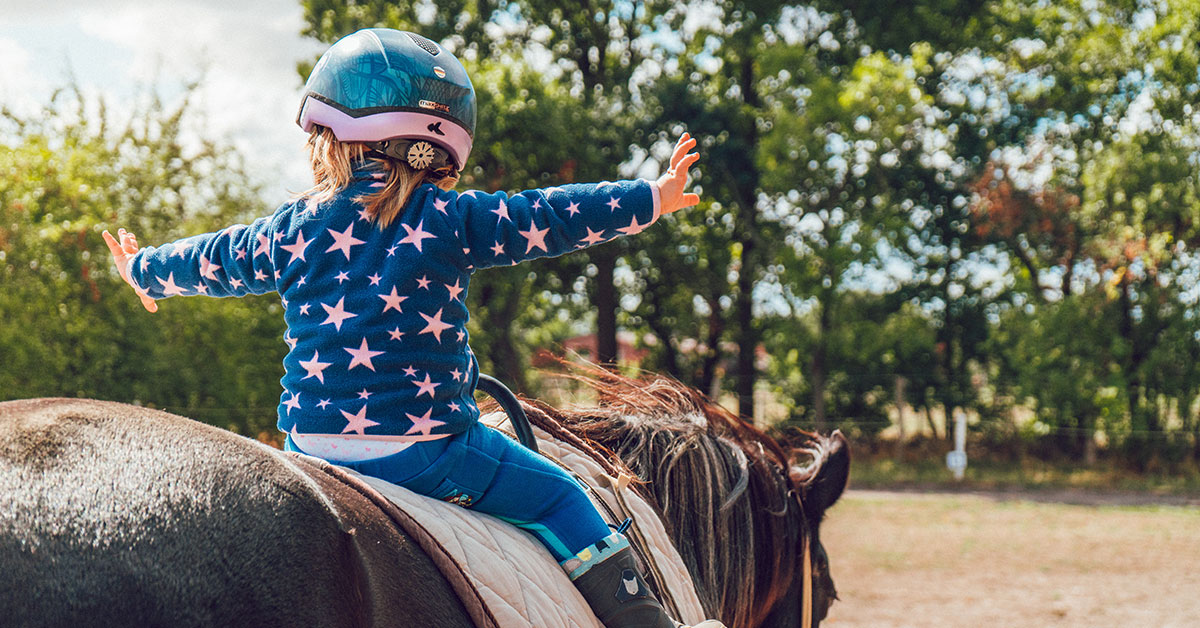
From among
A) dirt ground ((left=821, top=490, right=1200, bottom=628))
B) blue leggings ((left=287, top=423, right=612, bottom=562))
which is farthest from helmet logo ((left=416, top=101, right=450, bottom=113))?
dirt ground ((left=821, top=490, right=1200, bottom=628))

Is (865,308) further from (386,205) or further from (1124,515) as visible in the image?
(386,205)

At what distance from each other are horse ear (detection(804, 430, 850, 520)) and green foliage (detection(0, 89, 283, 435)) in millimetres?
10320

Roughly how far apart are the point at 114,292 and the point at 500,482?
1150 centimetres

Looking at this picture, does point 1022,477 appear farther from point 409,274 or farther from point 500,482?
point 409,274

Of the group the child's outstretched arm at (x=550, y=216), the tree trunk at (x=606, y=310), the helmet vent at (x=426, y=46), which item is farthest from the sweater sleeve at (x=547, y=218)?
the tree trunk at (x=606, y=310)

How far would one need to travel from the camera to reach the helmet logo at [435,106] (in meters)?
1.66

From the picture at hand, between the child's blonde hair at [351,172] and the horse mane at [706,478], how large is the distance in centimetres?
71

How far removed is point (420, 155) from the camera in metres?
1.66

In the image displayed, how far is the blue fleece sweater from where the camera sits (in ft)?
4.91

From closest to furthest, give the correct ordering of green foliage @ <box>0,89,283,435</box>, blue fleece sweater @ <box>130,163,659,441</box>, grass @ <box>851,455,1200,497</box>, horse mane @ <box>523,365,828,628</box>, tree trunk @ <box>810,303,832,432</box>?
blue fleece sweater @ <box>130,163,659,441</box>
horse mane @ <box>523,365,828,628</box>
green foliage @ <box>0,89,283,435</box>
grass @ <box>851,455,1200,497</box>
tree trunk @ <box>810,303,832,432</box>

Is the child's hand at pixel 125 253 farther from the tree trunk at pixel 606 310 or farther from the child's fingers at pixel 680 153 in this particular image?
the tree trunk at pixel 606 310

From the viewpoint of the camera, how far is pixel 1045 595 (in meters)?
7.53

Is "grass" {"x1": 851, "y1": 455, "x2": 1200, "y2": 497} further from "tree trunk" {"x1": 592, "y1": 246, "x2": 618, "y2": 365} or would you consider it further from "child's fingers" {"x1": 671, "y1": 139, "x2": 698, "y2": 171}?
"child's fingers" {"x1": 671, "y1": 139, "x2": 698, "y2": 171}

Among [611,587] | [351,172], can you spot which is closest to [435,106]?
[351,172]
